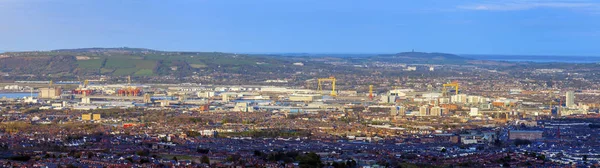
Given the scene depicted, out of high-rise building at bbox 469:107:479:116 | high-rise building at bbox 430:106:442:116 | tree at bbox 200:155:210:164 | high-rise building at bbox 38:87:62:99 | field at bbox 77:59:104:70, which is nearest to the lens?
tree at bbox 200:155:210:164

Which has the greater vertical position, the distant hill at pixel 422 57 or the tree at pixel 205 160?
the tree at pixel 205 160

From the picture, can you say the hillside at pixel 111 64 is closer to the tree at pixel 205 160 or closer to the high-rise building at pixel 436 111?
the high-rise building at pixel 436 111

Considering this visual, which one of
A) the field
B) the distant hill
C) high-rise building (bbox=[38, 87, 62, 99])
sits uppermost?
the field

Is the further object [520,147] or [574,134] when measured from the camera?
[574,134]

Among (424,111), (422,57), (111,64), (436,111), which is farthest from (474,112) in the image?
(422,57)

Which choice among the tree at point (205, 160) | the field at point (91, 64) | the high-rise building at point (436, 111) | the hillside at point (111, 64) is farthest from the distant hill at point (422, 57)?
the tree at point (205, 160)

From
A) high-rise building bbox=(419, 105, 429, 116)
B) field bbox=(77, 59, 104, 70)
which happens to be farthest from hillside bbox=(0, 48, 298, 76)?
high-rise building bbox=(419, 105, 429, 116)

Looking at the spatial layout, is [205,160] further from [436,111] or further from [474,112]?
[474,112]

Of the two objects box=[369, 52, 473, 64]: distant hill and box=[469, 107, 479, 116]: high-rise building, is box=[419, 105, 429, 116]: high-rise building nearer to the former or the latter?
box=[469, 107, 479, 116]: high-rise building

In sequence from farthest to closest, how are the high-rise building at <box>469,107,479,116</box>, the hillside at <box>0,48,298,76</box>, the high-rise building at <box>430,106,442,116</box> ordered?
the hillside at <box>0,48,298,76</box>, the high-rise building at <box>430,106,442,116</box>, the high-rise building at <box>469,107,479,116</box>

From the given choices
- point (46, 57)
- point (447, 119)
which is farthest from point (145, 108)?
point (46, 57)

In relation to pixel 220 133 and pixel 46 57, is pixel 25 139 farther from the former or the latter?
pixel 46 57
